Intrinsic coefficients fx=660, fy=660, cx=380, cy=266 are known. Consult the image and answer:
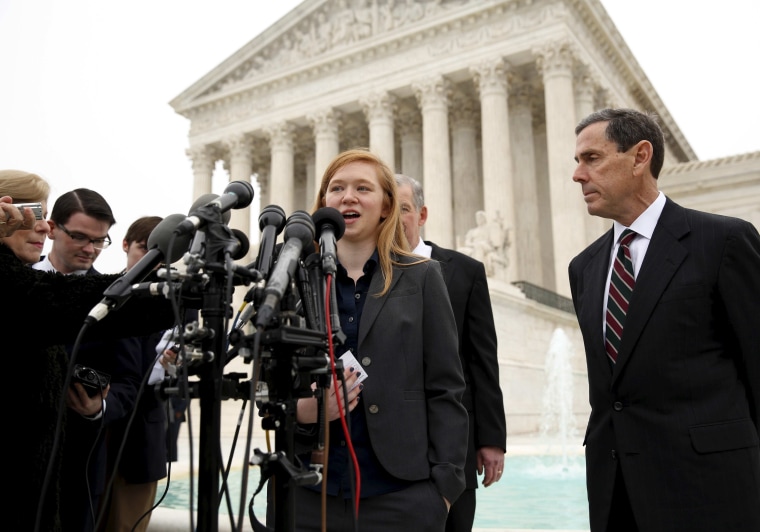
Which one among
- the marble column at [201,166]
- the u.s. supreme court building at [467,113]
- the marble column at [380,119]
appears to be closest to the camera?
the u.s. supreme court building at [467,113]

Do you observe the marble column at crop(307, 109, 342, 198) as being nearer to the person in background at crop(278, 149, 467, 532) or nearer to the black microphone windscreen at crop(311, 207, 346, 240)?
the person in background at crop(278, 149, 467, 532)

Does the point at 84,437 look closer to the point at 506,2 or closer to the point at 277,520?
the point at 277,520

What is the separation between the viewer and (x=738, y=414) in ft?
8.71

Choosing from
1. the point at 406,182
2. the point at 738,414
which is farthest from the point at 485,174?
the point at 738,414

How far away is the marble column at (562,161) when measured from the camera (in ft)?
78.3

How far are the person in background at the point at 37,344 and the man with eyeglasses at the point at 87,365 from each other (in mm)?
822

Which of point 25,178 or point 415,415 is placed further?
point 25,178

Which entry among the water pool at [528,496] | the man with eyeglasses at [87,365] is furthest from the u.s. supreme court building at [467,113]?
the man with eyeglasses at [87,365]

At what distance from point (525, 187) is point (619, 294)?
26.7 meters

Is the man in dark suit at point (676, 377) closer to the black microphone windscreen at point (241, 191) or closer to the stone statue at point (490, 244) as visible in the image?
the black microphone windscreen at point (241, 191)

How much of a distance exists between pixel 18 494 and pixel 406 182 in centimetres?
274

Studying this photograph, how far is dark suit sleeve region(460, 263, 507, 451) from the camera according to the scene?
11.9 feet

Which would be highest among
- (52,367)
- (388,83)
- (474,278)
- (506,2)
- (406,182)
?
(506,2)

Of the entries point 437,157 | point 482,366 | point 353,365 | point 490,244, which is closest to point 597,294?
point 482,366
